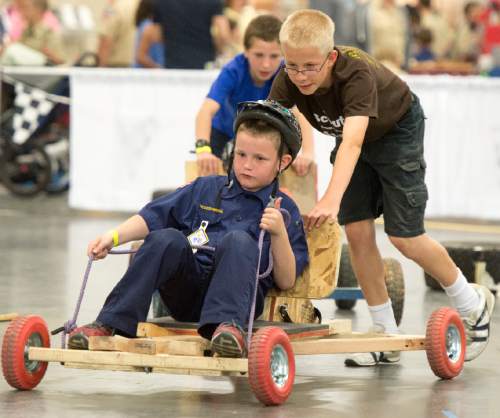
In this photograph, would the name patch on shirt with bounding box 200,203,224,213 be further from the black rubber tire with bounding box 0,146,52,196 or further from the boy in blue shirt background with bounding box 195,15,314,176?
the black rubber tire with bounding box 0,146,52,196

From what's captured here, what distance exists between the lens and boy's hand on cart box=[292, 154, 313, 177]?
737 centimetres

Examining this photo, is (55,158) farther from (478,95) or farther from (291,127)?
(291,127)

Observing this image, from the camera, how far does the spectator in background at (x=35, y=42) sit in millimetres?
15602

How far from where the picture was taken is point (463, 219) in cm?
1310

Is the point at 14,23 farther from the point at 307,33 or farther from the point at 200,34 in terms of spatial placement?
the point at 307,33

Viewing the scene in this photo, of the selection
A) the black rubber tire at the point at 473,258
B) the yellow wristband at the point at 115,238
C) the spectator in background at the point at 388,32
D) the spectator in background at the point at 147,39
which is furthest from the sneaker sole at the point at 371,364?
the spectator in background at the point at 388,32

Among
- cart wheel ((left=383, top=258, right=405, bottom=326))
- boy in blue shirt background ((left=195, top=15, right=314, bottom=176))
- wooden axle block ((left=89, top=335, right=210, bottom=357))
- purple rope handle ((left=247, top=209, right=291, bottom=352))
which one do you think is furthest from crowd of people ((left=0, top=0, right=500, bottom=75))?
wooden axle block ((left=89, top=335, right=210, bottom=357))

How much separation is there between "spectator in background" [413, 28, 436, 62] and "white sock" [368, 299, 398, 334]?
14.3 meters

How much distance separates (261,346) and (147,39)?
11.0 m

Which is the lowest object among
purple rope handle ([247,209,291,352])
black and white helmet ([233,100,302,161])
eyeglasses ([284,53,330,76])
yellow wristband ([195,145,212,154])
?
purple rope handle ([247,209,291,352])

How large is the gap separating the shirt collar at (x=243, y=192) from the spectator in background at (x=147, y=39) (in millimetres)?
9769

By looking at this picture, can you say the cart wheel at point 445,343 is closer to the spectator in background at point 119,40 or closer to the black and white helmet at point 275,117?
the black and white helmet at point 275,117

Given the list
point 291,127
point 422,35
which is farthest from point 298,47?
point 422,35

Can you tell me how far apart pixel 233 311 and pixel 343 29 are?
35.8 feet
